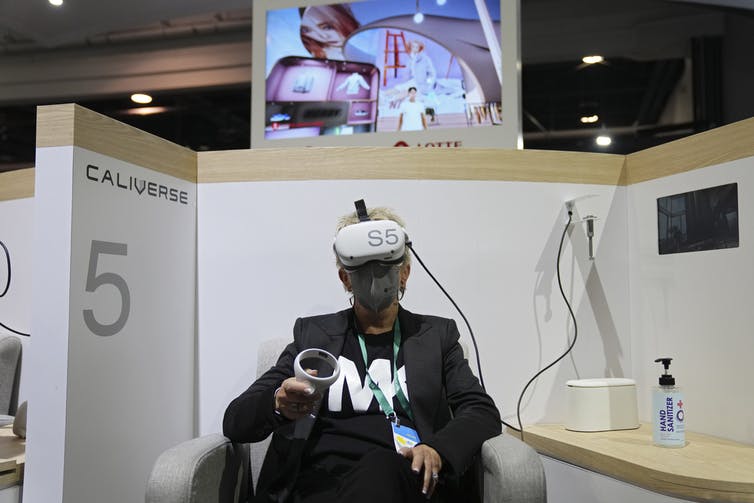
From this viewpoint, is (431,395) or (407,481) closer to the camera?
(407,481)

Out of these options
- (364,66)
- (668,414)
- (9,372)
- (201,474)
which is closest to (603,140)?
(364,66)

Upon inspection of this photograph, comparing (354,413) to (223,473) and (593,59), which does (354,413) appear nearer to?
(223,473)

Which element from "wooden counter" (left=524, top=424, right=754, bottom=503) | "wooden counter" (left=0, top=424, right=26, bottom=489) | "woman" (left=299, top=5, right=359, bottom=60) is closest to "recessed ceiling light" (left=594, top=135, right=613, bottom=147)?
"woman" (left=299, top=5, right=359, bottom=60)

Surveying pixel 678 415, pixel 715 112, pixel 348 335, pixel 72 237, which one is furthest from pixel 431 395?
pixel 715 112

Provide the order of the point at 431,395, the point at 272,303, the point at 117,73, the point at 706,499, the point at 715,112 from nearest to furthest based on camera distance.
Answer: the point at 706,499, the point at 431,395, the point at 272,303, the point at 715,112, the point at 117,73

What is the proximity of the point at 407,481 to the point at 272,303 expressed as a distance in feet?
2.67

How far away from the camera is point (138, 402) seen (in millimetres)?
1788

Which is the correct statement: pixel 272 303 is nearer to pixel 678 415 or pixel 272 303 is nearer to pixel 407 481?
→ pixel 407 481

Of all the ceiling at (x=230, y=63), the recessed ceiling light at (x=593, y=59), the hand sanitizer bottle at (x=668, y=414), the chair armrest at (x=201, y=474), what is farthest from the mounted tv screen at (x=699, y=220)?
the recessed ceiling light at (x=593, y=59)

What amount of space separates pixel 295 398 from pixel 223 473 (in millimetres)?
287

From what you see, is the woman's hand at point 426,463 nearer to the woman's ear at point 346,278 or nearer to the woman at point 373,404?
the woman at point 373,404

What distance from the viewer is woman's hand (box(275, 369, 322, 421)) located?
1453 mm

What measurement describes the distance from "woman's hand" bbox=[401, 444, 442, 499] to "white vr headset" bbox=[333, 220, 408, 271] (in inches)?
17.2

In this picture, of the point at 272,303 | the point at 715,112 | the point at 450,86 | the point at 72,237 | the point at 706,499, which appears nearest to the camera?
the point at 706,499
